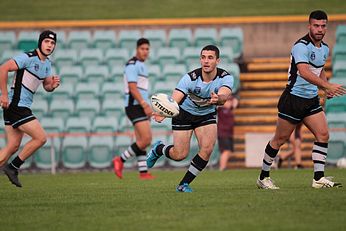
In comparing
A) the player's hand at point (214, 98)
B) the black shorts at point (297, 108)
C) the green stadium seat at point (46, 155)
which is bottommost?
the green stadium seat at point (46, 155)

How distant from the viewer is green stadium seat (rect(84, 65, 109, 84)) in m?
25.7

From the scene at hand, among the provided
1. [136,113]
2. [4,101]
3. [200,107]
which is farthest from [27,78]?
[136,113]

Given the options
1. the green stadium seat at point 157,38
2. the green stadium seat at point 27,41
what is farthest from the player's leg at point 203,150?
the green stadium seat at point 27,41

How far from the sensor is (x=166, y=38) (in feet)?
89.1

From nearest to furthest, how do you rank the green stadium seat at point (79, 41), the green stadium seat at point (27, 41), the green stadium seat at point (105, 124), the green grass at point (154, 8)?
the green stadium seat at point (105, 124)
the green stadium seat at point (79, 41)
the green stadium seat at point (27, 41)
the green grass at point (154, 8)

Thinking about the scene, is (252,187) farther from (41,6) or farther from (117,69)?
(41,6)

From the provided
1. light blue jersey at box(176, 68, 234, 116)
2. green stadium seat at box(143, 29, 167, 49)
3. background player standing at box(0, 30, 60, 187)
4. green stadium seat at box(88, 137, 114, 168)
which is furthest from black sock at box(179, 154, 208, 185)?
green stadium seat at box(143, 29, 167, 49)

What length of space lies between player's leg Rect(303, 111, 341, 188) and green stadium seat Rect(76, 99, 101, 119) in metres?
12.6

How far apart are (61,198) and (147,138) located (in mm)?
5872

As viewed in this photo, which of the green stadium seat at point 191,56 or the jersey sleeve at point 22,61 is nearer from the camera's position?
the jersey sleeve at point 22,61

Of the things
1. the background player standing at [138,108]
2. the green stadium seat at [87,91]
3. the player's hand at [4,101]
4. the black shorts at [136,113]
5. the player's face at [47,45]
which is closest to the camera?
the player's hand at [4,101]

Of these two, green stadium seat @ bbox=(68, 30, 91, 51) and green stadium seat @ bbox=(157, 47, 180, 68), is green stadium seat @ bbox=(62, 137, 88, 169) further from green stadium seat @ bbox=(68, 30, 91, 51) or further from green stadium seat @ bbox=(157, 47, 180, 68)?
green stadium seat @ bbox=(68, 30, 91, 51)

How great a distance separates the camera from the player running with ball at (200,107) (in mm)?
12453

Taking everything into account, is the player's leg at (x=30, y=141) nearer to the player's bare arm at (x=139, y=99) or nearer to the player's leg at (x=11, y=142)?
the player's leg at (x=11, y=142)
